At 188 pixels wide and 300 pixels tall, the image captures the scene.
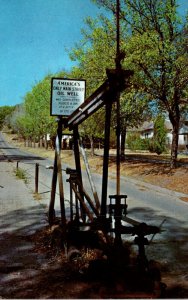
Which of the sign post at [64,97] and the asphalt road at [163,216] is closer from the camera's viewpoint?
the asphalt road at [163,216]

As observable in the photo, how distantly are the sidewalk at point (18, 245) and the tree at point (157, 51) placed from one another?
330 inches

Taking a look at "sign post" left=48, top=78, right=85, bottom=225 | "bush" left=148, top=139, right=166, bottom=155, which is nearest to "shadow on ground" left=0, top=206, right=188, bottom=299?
"sign post" left=48, top=78, right=85, bottom=225

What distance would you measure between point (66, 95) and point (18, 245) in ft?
10.2

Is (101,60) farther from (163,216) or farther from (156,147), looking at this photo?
(156,147)

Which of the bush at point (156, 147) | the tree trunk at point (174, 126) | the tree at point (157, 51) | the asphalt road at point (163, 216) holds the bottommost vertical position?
the asphalt road at point (163, 216)

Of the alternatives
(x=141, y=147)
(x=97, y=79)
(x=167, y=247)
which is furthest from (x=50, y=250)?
(x=141, y=147)

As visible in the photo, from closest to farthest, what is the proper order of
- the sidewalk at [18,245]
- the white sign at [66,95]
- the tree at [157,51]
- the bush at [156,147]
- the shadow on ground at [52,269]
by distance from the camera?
the shadow on ground at [52,269] < the sidewalk at [18,245] < the white sign at [66,95] < the tree at [157,51] < the bush at [156,147]

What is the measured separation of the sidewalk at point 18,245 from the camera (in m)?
5.89

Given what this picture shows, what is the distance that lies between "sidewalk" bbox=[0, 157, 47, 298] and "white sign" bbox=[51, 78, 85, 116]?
2719mm

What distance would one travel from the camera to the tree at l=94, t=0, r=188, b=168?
1894 cm

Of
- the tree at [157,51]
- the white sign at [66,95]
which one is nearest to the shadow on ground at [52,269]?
the white sign at [66,95]

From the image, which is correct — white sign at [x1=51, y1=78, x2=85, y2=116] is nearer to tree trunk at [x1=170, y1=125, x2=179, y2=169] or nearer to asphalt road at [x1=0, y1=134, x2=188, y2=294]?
asphalt road at [x1=0, y1=134, x2=188, y2=294]

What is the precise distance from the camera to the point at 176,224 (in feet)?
34.7

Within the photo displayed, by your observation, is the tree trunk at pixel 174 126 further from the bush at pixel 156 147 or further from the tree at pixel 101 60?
the bush at pixel 156 147
